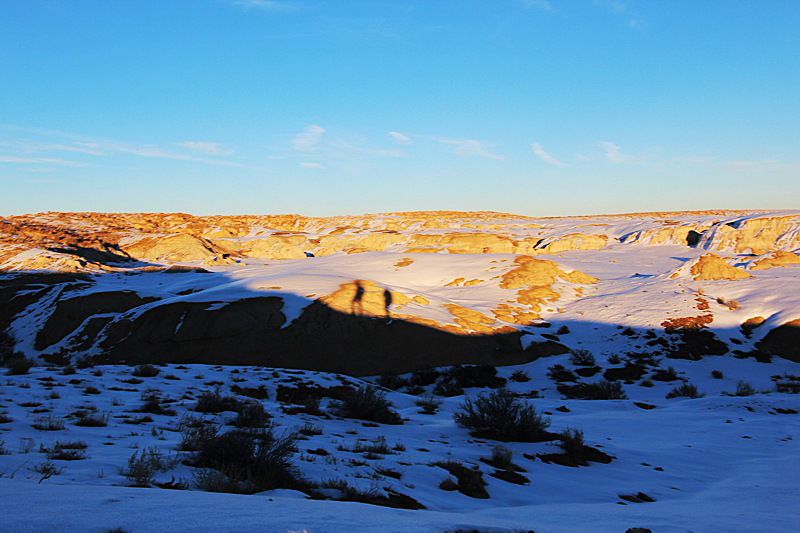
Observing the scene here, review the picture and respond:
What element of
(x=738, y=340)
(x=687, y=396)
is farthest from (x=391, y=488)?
(x=738, y=340)

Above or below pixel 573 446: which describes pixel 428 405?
below

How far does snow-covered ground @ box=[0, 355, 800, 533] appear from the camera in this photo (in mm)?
3238

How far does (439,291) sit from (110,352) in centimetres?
2523

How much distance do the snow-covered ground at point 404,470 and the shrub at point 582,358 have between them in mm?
10890

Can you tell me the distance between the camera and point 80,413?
7.55 metres

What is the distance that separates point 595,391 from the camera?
20.7 m

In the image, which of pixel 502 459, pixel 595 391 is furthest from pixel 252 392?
pixel 595 391

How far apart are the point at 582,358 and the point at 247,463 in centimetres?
2415

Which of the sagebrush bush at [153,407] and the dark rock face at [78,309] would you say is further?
the dark rock face at [78,309]

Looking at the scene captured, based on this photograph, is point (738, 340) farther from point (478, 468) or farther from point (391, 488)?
point (391, 488)

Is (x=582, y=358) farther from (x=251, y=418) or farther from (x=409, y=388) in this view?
(x=251, y=418)

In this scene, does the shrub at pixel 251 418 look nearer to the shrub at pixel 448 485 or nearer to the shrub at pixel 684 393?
the shrub at pixel 448 485

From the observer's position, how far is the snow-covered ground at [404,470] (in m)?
3.24

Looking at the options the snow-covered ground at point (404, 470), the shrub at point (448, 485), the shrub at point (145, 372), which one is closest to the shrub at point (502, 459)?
the snow-covered ground at point (404, 470)
